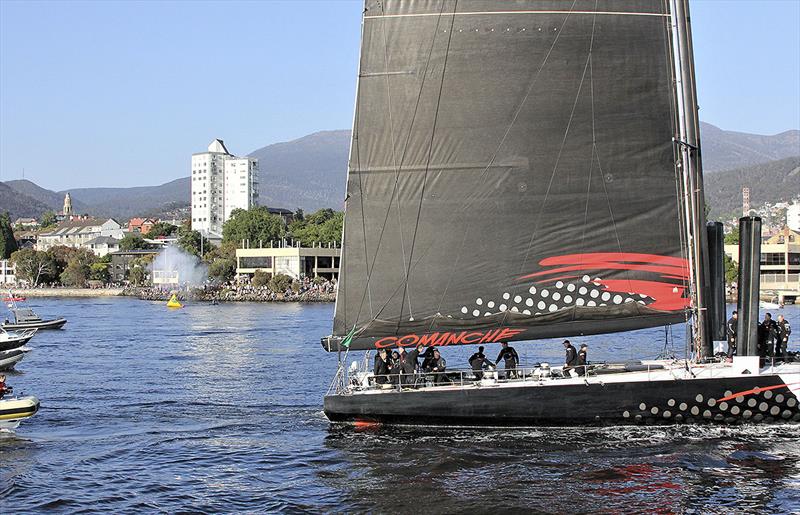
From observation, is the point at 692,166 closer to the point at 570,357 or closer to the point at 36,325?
the point at 570,357

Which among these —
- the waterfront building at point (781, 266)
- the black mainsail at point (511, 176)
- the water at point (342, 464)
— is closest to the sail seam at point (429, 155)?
the black mainsail at point (511, 176)

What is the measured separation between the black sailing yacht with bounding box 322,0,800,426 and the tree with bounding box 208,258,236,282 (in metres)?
160

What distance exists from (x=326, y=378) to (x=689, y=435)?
21612 mm

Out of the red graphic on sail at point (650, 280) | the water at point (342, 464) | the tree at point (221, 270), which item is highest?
the tree at point (221, 270)

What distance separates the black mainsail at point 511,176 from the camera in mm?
28969

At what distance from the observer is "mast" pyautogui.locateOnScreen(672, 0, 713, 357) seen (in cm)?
2864

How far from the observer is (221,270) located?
611ft

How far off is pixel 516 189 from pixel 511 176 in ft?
1.36

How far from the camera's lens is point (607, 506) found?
888 inches

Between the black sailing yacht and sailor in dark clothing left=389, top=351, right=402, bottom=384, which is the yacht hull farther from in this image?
sailor in dark clothing left=389, top=351, right=402, bottom=384

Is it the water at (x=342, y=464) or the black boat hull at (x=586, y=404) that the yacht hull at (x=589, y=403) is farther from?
the water at (x=342, y=464)

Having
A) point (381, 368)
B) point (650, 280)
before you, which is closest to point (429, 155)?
point (381, 368)

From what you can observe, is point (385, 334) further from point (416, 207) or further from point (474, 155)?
point (474, 155)

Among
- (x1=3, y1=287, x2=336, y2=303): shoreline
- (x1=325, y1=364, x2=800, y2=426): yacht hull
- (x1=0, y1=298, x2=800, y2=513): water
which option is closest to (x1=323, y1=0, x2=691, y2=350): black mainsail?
(x1=325, y1=364, x2=800, y2=426): yacht hull
